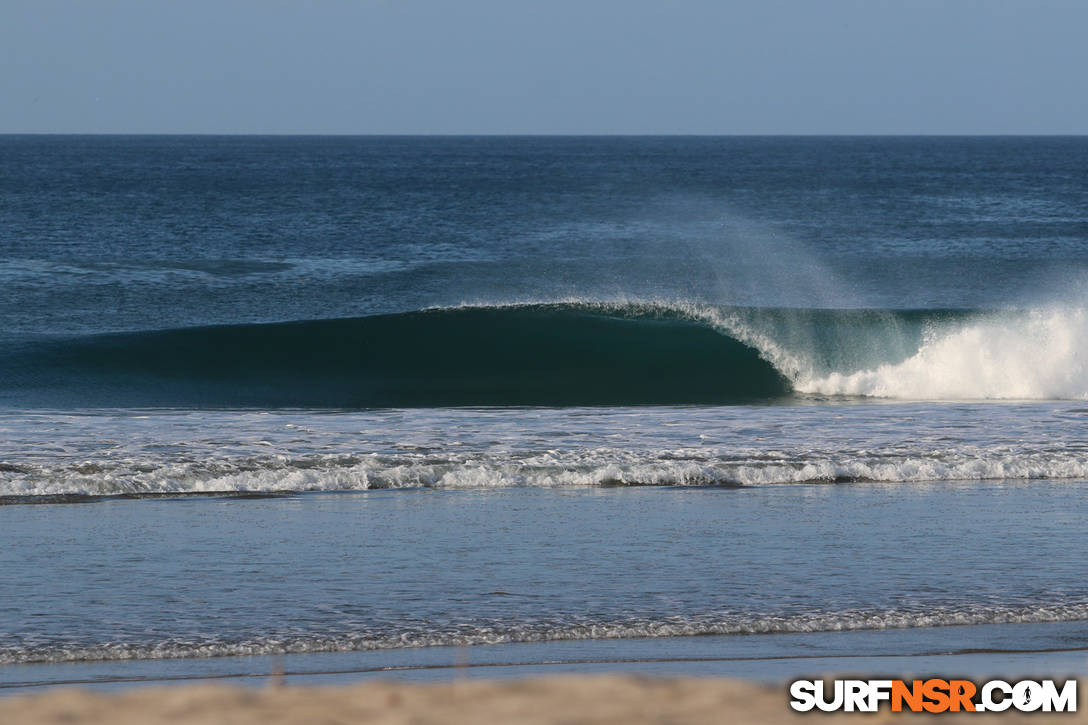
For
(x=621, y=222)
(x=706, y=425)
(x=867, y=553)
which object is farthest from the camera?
(x=621, y=222)

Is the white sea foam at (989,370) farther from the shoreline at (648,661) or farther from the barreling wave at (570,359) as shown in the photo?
the shoreline at (648,661)

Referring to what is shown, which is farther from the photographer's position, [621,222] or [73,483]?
[621,222]

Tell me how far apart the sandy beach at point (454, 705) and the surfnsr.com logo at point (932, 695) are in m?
0.09

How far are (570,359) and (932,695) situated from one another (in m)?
14.9

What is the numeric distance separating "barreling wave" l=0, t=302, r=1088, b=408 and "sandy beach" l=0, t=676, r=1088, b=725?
11.4 m

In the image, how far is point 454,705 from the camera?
4.48m

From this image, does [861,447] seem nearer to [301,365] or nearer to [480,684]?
[480,684]

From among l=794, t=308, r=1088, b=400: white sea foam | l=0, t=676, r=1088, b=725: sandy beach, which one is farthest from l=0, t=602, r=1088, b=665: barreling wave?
l=794, t=308, r=1088, b=400: white sea foam

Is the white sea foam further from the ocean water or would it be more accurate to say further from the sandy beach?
the sandy beach

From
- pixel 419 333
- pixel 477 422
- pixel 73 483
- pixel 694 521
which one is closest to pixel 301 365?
pixel 419 333

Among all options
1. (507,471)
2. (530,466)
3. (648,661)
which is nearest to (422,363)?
(530,466)

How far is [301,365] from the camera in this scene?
19.4 metres

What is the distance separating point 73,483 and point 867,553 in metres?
5.32

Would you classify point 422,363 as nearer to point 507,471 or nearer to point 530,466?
point 530,466
